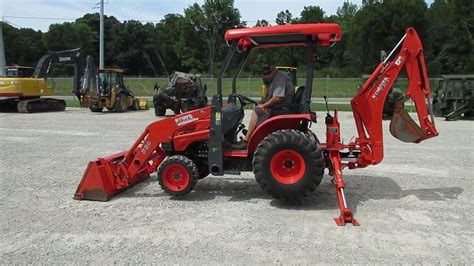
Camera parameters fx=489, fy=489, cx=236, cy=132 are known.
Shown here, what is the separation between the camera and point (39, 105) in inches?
931

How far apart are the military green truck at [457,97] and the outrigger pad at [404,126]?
13.3m

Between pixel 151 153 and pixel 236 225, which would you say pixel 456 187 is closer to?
pixel 236 225

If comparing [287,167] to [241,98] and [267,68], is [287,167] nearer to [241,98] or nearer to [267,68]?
[241,98]

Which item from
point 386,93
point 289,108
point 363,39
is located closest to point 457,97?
point 386,93

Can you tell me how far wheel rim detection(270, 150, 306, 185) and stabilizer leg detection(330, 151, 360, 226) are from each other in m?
0.46

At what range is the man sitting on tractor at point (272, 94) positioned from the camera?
6527 mm

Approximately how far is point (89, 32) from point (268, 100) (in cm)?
8357

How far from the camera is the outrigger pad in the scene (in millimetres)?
6945

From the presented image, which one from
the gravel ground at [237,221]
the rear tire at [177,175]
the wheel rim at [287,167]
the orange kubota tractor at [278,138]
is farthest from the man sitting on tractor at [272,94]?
the gravel ground at [237,221]

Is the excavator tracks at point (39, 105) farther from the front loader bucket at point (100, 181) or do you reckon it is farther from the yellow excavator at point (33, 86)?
the front loader bucket at point (100, 181)

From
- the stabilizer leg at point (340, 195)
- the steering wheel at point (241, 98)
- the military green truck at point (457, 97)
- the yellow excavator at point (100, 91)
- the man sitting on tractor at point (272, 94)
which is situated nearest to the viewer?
the stabilizer leg at point (340, 195)

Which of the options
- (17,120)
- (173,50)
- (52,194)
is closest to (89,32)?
(173,50)

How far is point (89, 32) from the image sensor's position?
84312 millimetres

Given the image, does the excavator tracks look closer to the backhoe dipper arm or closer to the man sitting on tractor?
the man sitting on tractor
